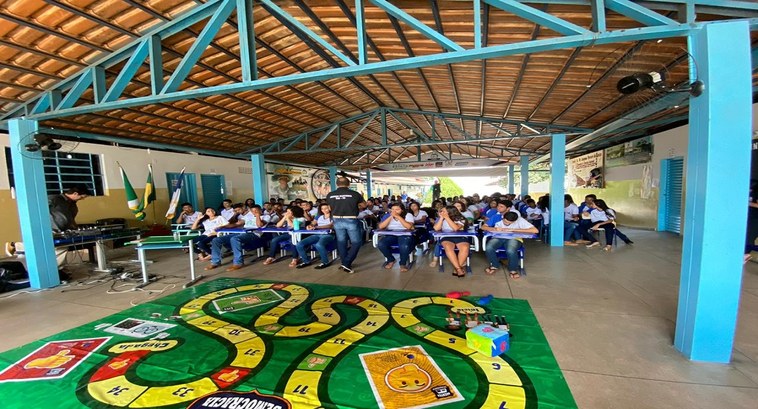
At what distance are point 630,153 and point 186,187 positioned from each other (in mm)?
15691

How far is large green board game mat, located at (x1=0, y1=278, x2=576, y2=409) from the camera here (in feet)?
6.90

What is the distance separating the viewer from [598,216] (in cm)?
720

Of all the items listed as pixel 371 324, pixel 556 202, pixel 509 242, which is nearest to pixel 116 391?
pixel 371 324

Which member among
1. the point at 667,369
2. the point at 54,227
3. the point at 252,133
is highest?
the point at 252,133

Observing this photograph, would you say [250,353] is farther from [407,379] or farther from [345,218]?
[345,218]

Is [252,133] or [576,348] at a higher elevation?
[252,133]

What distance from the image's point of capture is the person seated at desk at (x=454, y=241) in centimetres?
494

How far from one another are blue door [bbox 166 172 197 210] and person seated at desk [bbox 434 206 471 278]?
959 centimetres

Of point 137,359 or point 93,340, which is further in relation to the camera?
point 93,340

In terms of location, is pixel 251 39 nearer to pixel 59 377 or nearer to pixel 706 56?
pixel 59 377

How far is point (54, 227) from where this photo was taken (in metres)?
5.59

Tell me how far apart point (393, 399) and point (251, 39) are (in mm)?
4011

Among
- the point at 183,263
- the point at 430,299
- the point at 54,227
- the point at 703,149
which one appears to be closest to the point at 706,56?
the point at 703,149

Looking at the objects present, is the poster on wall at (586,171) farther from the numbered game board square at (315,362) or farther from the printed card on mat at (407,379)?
the numbered game board square at (315,362)
